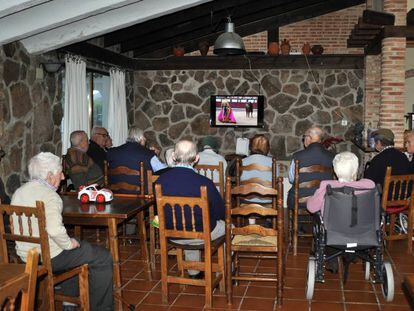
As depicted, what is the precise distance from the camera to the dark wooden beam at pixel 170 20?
751 centimetres

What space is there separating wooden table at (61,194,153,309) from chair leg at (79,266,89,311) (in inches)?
14.7

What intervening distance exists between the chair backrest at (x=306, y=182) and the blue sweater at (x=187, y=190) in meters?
1.23

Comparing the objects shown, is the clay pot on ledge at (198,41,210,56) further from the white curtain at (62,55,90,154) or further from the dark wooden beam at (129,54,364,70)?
the white curtain at (62,55,90,154)

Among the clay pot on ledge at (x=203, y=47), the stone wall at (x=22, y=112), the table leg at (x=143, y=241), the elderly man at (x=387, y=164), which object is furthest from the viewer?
the clay pot on ledge at (x=203, y=47)

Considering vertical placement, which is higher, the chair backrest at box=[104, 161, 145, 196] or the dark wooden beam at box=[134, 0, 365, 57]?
the dark wooden beam at box=[134, 0, 365, 57]

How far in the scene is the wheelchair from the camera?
3469 millimetres

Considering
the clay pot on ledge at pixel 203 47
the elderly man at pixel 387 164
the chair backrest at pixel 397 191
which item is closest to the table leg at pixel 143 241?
the chair backrest at pixel 397 191

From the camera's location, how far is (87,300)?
124 inches

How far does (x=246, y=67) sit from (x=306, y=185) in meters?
4.63

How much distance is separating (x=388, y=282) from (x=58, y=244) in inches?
87.3

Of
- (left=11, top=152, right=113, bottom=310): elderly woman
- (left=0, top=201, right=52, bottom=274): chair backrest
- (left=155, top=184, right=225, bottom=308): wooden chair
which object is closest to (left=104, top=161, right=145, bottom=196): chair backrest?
(left=155, top=184, right=225, bottom=308): wooden chair

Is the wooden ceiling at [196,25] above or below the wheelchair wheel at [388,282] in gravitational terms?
above

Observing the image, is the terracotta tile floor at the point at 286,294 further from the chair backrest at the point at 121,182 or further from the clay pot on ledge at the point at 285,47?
the clay pot on ledge at the point at 285,47

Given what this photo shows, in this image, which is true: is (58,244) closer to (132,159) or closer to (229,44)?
(132,159)
